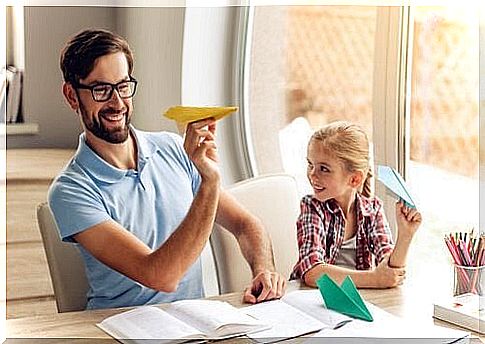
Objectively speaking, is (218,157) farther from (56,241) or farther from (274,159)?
(56,241)

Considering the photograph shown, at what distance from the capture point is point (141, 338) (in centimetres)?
167

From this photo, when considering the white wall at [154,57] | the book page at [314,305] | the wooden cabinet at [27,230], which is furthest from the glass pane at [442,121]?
the wooden cabinet at [27,230]

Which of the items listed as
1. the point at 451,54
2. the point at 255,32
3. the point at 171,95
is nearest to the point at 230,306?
the point at 171,95

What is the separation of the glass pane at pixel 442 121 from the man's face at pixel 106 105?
602 millimetres

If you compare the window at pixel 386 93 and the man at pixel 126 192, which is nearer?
the man at pixel 126 192

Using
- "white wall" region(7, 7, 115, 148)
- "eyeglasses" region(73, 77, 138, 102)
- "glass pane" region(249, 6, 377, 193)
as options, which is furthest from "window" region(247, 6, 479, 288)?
"white wall" region(7, 7, 115, 148)

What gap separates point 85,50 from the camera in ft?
5.60

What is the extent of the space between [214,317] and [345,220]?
346 millimetres

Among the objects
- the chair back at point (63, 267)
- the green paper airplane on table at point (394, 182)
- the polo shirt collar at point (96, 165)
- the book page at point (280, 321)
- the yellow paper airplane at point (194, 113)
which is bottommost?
the book page at point (280, 321)

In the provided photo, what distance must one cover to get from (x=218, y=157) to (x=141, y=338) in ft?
1.22

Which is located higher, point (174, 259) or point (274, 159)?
point (274, 159)

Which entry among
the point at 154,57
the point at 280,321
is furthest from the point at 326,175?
the point at 154,57

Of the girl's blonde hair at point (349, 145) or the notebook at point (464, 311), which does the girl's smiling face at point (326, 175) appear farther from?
the notebook at point (464, 311)

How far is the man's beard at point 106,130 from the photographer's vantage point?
1.72 metres
